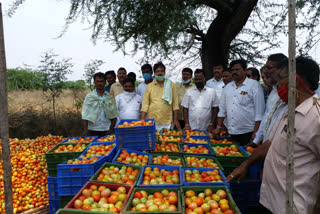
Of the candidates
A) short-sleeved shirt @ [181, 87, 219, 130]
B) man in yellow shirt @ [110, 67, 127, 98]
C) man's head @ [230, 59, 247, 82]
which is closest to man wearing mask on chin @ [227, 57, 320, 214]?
man's head @ [230, 59, 247, 82]

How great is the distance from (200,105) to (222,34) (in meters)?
3.88

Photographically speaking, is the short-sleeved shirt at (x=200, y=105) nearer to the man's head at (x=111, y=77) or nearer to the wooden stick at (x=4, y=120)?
the man's head at (x=111, y=77)

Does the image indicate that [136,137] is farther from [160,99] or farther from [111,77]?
[111,77]

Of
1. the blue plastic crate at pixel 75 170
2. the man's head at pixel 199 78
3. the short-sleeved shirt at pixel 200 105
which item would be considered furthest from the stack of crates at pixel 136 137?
the man's head at pixel 199 78

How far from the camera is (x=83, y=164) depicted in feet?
8.79

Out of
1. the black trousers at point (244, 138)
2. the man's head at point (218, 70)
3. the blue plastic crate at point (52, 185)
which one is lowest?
the blue plastic crate at point (52, 185)

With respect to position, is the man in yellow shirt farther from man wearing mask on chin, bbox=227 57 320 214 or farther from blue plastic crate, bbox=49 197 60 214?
man wearing mask on chin, bbox=227 57 320 214

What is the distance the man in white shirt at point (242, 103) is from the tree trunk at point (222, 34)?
11.0 feet

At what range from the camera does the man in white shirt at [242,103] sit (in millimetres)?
4086

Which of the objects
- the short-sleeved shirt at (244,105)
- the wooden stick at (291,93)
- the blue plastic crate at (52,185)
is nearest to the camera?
the wooden stick at (291,93)

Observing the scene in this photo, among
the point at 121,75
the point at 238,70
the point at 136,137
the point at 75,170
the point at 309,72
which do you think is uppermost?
the point at 121,75

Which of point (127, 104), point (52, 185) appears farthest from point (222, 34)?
point (52, 185)

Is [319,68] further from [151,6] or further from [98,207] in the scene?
A: [151,6]

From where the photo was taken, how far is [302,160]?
1784 millimetres
